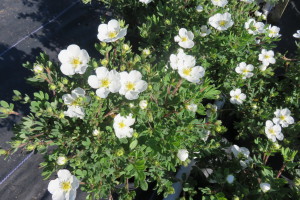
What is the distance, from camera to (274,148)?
1.75 metres

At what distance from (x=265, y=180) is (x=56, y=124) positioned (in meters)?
1.42

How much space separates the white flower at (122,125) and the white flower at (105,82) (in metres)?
0.18

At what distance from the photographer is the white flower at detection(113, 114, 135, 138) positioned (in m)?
1.43

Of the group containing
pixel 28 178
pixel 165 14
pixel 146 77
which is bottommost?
pixel 28 178

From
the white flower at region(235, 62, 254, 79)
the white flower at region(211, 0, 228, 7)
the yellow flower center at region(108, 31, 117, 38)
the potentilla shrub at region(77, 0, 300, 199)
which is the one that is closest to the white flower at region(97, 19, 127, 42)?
the yellow flower center at region(108, 31, 117, 38)

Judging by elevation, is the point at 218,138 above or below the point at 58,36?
below

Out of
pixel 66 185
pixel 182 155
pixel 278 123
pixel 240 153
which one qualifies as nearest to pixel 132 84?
pixel 182 155

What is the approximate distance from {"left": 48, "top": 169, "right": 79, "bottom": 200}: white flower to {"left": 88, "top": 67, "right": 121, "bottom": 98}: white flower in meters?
0.49

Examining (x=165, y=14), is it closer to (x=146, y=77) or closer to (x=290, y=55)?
(x=146, y=77)

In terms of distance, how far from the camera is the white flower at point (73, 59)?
58.7 inches

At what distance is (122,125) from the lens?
1445 mm

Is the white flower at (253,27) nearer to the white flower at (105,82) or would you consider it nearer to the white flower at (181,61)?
the white flower at (181,61)

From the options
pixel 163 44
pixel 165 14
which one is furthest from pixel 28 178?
pixel 165 14

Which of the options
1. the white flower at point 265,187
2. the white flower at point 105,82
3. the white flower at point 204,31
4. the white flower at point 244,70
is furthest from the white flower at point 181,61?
the white flower at point 265,187
